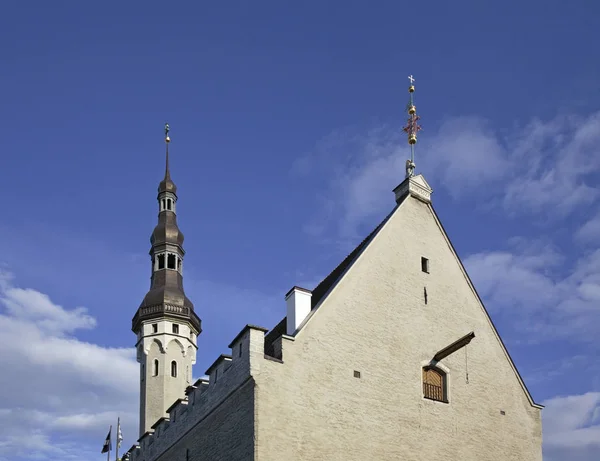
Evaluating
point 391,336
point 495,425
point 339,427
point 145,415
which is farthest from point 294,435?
point 145,415

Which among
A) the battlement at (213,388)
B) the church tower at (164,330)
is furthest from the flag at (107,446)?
the battlement at (213,388)

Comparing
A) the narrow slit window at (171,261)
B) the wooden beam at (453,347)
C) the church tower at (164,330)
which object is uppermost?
the narrow slit window at (171,261)

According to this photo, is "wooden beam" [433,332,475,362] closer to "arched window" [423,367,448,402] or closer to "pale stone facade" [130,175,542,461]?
"pale stone facade" [130,175,542,461]

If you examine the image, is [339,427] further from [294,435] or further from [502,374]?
[502,374]

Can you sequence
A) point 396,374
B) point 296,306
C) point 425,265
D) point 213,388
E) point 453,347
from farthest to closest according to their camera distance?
point 425,265, point 453,347, point 396,374, point 213,388, point 296,306

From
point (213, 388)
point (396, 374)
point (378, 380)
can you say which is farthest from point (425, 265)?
point (213, 388)

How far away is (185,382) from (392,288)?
2246 cm

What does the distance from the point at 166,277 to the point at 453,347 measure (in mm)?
24584

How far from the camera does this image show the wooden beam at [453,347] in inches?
1089

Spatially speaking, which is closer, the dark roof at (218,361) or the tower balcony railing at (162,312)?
the dark roof at (218,361)

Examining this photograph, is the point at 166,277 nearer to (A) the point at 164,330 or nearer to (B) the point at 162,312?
(B) the point at 162,312

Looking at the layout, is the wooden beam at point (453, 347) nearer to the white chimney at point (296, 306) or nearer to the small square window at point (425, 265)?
the small square window at point (425, 265)

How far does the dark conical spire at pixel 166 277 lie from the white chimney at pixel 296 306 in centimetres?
2263

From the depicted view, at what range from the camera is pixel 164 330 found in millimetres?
47844
